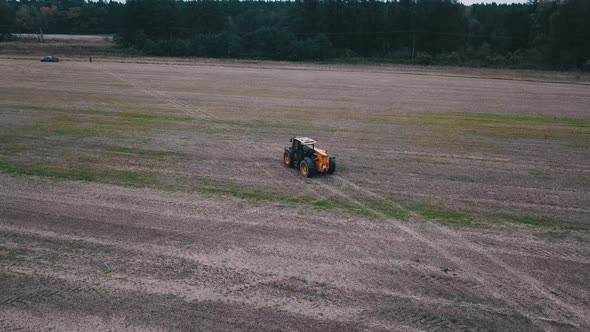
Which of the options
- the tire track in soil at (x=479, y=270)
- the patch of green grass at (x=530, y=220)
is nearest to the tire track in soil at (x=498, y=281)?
the tire track in soil at (x=479, y=270)

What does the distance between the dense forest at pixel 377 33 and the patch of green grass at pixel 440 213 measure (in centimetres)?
7370

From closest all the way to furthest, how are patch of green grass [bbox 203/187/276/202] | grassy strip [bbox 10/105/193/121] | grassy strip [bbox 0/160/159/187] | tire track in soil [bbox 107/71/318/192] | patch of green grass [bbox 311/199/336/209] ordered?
patch of green grass [bbox 311/199/336/209], patch of green grass [bbox 203/187/276/202], grassy strip [bbox 0/160/159/187], tire track in soil [bbox 107/71/318/192], grassy strip [bbox 10/105/193/121]

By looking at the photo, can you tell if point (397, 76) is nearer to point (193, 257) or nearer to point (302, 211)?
point (302, 211)

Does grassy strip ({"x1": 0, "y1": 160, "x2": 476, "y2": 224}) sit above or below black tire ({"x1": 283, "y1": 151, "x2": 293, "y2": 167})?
below

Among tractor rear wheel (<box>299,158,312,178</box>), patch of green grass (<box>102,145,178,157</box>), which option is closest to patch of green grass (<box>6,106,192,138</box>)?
patch of green grass (<box>102,145,178,157</box>)

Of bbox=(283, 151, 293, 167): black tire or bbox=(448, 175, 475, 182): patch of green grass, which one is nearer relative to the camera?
bbox=(448, 175, 475, 182): patch of green grass

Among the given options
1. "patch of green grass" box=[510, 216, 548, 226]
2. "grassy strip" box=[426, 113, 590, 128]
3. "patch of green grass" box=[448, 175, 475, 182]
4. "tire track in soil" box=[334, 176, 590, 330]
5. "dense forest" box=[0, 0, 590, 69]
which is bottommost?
"tire track in soil" box=[334, 176, 590, 330]

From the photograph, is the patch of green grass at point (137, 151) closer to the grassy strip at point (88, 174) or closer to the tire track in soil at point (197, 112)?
the grassy strip at point (88, 174)

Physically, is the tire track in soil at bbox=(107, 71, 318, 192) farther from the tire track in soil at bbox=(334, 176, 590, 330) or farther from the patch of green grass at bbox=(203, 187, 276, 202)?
the tire track in soil at bbox=(334, 176, 590, 330)

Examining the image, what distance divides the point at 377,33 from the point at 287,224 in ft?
330

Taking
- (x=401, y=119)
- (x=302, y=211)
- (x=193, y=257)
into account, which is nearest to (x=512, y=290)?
(x=302, y=211)

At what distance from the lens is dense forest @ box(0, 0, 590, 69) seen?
81812 millimetres

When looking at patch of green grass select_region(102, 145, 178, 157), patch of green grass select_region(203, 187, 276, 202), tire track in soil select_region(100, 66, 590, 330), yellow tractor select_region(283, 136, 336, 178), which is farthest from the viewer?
patch of green grass select_region(102, 145, 178, 157)

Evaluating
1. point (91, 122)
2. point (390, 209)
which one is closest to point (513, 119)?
point (390, 209)
